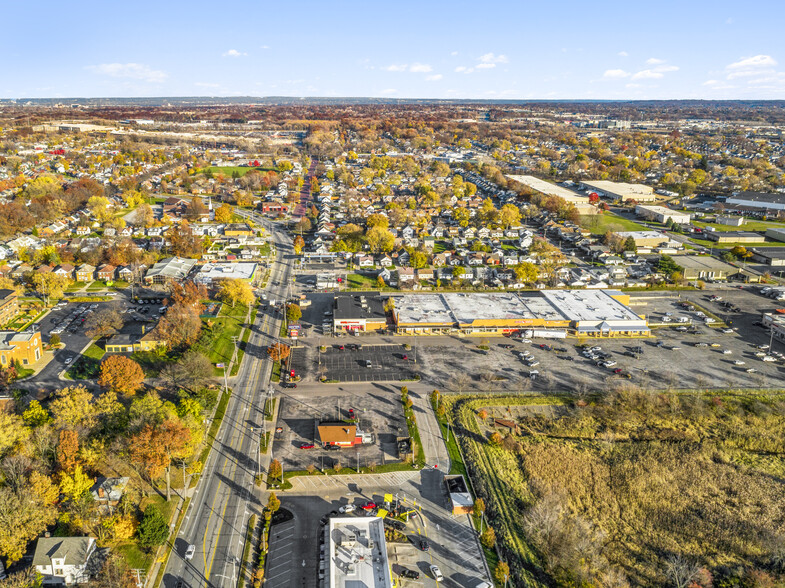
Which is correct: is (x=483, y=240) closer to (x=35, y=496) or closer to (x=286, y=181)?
(x=286, y=181)

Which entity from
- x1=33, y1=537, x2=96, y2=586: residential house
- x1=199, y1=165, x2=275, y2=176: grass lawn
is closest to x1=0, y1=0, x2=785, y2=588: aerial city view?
x1=33, y1=537, x2=96, y2=586: residential house

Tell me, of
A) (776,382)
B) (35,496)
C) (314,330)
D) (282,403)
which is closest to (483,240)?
(314,330)

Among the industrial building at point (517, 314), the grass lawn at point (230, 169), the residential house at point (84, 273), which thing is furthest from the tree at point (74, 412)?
the grass lawn at point (230, 169)

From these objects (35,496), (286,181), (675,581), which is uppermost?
(286,181)

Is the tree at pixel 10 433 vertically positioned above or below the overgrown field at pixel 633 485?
above

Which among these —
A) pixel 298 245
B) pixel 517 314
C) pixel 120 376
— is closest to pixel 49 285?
pixel 120 376

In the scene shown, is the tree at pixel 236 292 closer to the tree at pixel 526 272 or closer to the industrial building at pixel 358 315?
the industrial building at pixel 358 315

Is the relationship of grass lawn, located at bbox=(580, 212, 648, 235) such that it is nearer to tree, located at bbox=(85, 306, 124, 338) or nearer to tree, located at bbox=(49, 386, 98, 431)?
tree, located at bbox=(85, 306, 124, 338)
